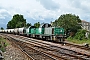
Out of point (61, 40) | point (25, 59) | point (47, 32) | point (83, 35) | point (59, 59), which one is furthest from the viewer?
point (83, 35)

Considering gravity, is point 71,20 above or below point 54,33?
above

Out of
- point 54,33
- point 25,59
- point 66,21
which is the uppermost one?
point 66,21

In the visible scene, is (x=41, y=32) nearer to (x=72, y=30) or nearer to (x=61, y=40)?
(x=61, y=40)

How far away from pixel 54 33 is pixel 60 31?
1.07 m

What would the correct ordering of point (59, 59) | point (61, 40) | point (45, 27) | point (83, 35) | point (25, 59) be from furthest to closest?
point (83, 35) < point (45, 27) < point (61, 40) < point (25, 59) < point (59, 59)

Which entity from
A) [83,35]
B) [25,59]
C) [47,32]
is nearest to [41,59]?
[25,59]

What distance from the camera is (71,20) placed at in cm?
6031

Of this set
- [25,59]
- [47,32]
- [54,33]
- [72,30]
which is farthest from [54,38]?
[72,30]

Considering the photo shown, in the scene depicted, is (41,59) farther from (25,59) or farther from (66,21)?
(66,21)

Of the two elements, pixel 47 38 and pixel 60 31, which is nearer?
pixel 60 31

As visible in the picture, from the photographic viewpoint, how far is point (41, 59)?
10.2 meters

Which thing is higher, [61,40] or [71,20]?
[71,20]

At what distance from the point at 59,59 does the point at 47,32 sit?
16667 millimetres

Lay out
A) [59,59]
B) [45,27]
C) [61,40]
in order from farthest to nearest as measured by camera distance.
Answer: [45,27] → [61,40] → [59,59]
